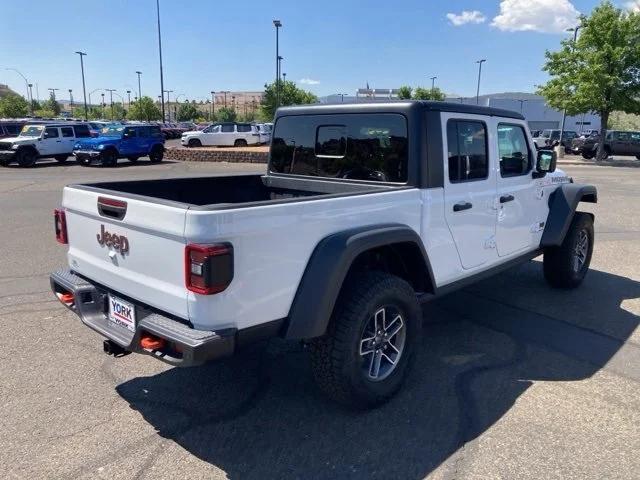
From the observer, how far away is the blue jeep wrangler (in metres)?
22.1

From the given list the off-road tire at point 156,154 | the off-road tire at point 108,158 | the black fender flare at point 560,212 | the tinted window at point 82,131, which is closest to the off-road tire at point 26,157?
the tinted window at point 82,131

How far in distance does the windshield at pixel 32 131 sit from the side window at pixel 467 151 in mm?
23275

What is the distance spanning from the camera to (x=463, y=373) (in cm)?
378

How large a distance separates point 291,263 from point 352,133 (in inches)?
65.1

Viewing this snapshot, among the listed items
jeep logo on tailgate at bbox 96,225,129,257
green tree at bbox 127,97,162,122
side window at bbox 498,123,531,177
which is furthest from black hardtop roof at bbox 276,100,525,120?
green tree at bbox 127,97,162,122

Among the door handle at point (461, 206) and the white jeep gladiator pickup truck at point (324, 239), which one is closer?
the white jeep gladiator pickup truck at point (324, 239)

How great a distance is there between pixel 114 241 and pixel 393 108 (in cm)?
208

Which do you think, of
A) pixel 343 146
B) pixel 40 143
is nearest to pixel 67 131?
pixel 40 143

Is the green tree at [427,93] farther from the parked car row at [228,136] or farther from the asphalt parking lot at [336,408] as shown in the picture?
the asphalt parking lot at [336,408]

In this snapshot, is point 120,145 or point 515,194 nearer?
point 515,194

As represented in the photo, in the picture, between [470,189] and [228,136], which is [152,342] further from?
[228,136]

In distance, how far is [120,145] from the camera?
74.0 ft

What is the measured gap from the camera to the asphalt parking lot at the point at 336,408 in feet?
8.98

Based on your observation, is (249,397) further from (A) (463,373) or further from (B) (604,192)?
(B) (604,192)
